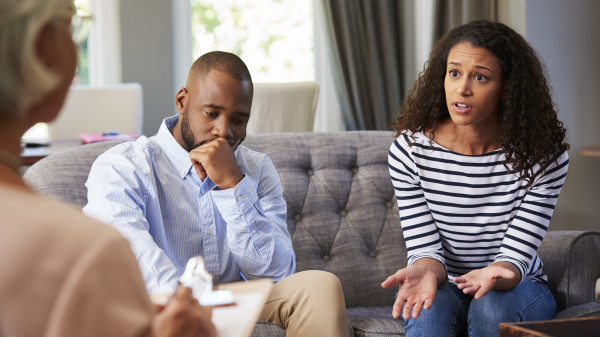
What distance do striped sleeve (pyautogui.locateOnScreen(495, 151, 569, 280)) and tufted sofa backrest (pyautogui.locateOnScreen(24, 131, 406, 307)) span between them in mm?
457

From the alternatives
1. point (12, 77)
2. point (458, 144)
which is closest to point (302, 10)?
point (458, 144)

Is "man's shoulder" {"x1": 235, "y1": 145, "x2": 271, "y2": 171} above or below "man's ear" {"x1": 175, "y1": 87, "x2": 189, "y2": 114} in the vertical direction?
below

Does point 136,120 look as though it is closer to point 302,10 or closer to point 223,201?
point 302,10

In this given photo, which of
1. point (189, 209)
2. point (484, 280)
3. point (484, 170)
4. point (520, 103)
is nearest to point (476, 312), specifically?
point (484, 280)

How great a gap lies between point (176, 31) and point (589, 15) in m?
2.71

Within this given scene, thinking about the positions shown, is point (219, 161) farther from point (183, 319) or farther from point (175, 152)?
point (183, 319)

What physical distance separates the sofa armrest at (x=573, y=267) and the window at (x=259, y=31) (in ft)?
11.4

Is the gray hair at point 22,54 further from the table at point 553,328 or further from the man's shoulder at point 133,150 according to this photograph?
the man's shoulder at point 133,150

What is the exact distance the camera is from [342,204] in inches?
94.1

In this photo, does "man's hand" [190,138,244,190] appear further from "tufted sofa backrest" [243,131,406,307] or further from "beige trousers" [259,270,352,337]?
"tufted sofa backrest" [243,131,406,307]

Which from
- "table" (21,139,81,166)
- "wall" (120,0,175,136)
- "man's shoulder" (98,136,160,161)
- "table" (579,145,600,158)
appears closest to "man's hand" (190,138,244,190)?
"man's shoulder" (98,136,160,161)

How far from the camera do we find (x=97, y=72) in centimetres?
525

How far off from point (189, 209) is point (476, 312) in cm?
77

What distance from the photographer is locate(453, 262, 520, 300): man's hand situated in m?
1.75
